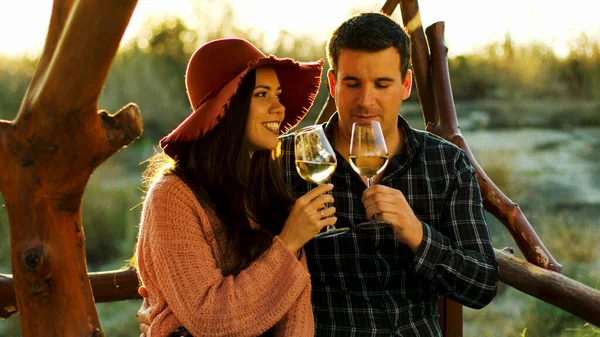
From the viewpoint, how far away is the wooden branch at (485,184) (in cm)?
318

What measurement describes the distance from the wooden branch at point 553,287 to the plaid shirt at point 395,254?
241 millimetres

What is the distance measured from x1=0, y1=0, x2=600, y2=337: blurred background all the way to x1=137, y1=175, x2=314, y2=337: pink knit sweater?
5851mm

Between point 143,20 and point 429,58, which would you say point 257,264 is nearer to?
point 429,58

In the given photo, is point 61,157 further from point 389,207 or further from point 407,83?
point 407,83

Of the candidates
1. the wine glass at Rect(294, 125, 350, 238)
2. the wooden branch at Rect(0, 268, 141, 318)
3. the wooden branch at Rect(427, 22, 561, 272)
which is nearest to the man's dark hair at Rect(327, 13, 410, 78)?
the wine glass at Rect(294, 125, 350, 238)

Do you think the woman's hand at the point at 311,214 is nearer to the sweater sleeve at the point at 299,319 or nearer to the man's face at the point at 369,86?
the sweater sleeve at the point at 299,319

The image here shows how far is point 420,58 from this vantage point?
3.80m

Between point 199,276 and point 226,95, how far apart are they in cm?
52

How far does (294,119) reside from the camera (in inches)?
105

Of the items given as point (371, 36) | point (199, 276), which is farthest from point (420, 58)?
point (199, 276)

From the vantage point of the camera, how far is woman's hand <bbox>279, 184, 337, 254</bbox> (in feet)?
6.76

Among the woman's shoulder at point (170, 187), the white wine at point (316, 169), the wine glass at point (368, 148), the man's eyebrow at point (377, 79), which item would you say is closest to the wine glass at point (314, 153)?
the white wine at point (316, 169)

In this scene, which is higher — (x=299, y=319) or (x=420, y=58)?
(x=420, y=58)

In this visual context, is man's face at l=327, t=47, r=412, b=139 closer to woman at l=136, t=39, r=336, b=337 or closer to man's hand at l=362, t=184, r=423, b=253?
woman at l=136, t=39, r=336, b=337
